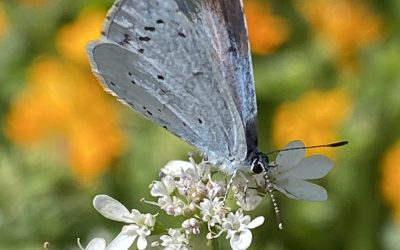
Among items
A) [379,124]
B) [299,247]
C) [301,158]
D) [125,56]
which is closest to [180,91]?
[125,56]

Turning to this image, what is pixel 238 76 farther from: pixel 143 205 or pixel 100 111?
pixel 100 111

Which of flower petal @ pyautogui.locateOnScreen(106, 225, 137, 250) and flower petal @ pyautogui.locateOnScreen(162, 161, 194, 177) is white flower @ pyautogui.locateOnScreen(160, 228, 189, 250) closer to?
flower petal @ pyautogui.locateOnScreen(106, 225, 137, 250)

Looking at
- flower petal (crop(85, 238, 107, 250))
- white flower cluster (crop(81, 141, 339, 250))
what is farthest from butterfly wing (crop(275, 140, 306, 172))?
flower petal (crop(85, 238, 107, 250))

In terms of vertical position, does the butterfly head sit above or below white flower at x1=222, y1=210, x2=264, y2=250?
above

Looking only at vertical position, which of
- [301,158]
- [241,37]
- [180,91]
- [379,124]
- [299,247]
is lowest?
[299,247]

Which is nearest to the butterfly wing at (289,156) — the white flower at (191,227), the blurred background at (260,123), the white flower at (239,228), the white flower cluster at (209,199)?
the white flower cluster at (209,199)

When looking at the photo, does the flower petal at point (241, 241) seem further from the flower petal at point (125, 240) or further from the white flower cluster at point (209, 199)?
the flower petal at point (125, 240)

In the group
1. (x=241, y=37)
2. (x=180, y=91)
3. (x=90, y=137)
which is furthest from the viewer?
(x=90, y=137)
